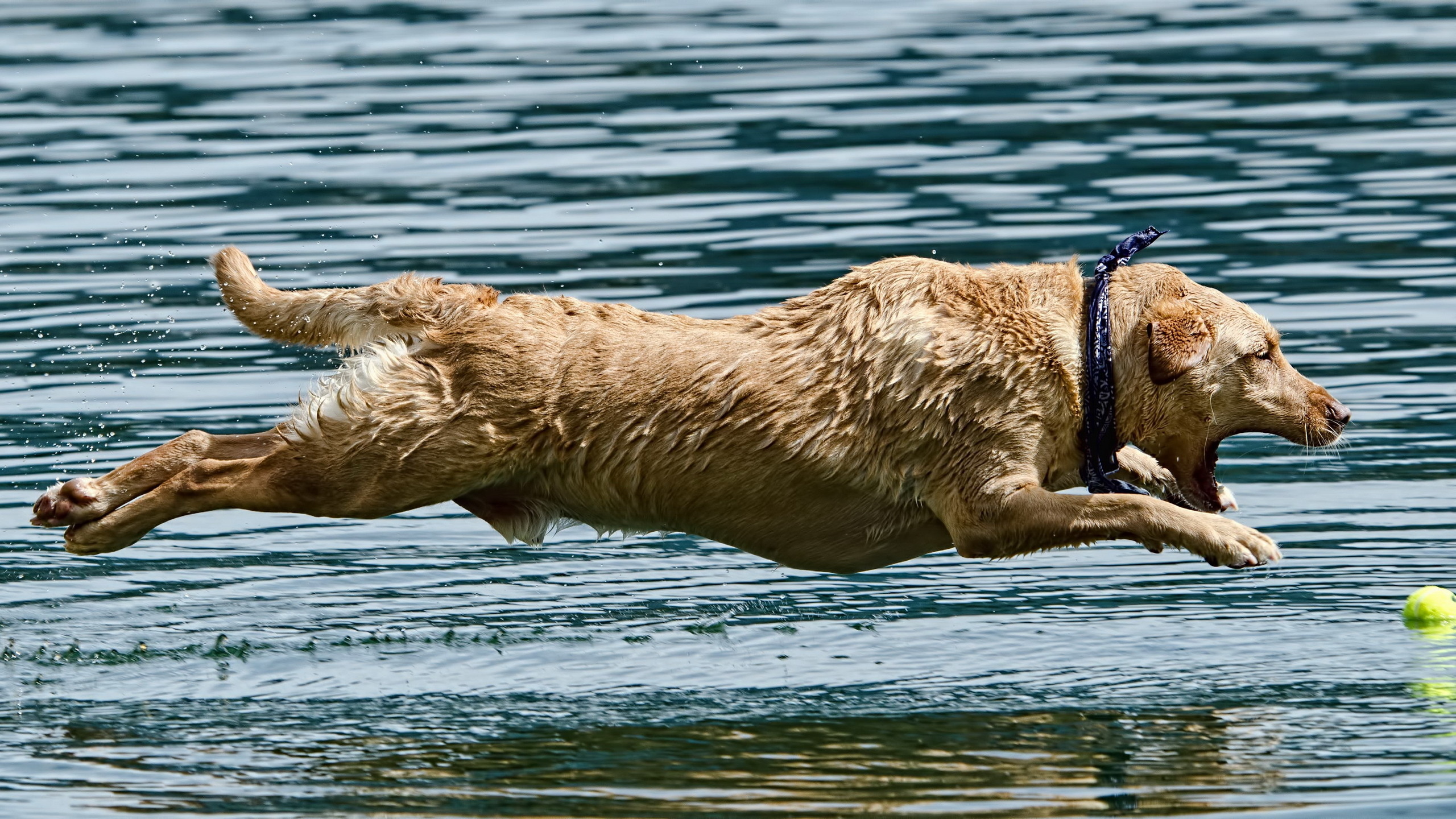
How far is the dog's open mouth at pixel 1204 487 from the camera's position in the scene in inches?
346

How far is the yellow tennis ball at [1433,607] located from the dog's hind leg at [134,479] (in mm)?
4731

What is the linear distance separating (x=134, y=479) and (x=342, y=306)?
111 cm

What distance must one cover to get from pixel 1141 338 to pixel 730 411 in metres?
1.60

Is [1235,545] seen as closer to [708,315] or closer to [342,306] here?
[342,306]

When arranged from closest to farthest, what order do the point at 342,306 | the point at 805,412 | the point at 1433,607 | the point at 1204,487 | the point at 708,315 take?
1. the point at 805,412
2. the point at 1204,487
3. the point at 342,306
4. the point at 1433,607
5. the point at 708,315

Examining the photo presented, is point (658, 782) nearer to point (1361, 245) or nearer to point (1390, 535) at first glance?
point (1390, 535)

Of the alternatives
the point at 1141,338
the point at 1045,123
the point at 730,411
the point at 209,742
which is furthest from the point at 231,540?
the point at 1045,123

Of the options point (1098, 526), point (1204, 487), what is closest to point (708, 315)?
point (1204, 487)

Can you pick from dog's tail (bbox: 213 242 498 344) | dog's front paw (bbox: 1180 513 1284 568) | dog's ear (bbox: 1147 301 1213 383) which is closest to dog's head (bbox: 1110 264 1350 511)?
dog's ear (bbox: 1147 301 1213 383)

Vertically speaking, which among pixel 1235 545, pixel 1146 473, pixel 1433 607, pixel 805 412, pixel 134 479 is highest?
pixel 805 412

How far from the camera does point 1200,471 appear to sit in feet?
28.9

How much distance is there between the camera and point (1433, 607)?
30.2ft

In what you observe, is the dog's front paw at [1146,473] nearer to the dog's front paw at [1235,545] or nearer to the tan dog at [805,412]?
the tan dog at [805,412]

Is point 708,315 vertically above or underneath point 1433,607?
above
